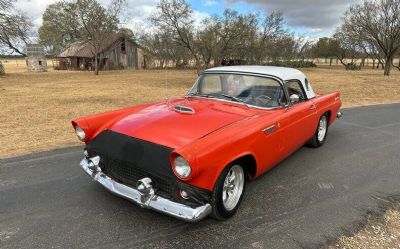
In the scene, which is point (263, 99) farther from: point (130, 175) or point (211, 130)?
point (130, 175)

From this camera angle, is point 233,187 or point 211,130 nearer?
point 211,130

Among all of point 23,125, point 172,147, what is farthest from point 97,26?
point 172,147

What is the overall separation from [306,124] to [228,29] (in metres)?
23.0

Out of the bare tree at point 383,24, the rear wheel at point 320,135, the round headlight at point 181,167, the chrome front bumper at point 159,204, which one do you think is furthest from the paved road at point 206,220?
the bare tree at point 383,24

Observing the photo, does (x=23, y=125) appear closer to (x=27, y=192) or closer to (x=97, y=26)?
(x=27, y=192)

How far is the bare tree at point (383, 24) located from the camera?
32375mm

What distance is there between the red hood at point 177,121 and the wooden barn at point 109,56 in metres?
43.8

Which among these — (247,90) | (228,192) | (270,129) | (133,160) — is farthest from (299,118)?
(133,160)

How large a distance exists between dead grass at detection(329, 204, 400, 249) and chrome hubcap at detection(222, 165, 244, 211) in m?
1.05

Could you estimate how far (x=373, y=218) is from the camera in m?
3.62

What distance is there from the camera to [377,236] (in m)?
3.27

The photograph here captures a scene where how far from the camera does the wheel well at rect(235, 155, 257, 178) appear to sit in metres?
3.64

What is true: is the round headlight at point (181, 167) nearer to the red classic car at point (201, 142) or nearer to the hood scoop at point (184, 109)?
the red classic car at point (201, 142)

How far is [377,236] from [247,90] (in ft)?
7.61
